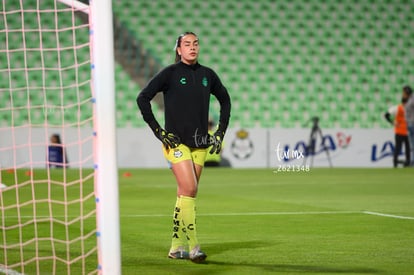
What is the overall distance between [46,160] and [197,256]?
49.9 feet

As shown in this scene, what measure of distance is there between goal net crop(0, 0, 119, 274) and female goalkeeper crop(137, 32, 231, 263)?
1.88ft

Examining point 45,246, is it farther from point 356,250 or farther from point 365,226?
point 365,226

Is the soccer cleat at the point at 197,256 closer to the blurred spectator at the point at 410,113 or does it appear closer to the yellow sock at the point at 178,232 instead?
the yellow sock at the point at 178,232

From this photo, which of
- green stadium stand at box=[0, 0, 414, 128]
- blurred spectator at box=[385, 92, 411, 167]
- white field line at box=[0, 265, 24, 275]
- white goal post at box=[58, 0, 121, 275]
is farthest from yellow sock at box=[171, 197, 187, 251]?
green stadium stand at box=[0, 0, 414, 128]

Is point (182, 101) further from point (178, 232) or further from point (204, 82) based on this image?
point (178, 232)

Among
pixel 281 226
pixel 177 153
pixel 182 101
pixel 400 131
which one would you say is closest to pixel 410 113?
pixel 400 131

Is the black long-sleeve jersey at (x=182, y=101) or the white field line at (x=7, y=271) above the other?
the black long-sleeve jersey at (x=182, y=101)

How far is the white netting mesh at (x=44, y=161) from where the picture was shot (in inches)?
254

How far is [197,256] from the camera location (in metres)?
6.23

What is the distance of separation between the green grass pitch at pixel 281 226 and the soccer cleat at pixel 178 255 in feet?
0.35

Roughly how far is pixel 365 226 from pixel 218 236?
1600mm

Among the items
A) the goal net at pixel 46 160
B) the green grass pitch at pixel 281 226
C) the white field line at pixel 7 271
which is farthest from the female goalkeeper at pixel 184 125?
the white field line at pixel 7 271

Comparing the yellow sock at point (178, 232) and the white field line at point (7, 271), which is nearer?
the white field line at point (7, 271)

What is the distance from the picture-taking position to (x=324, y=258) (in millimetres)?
6383
